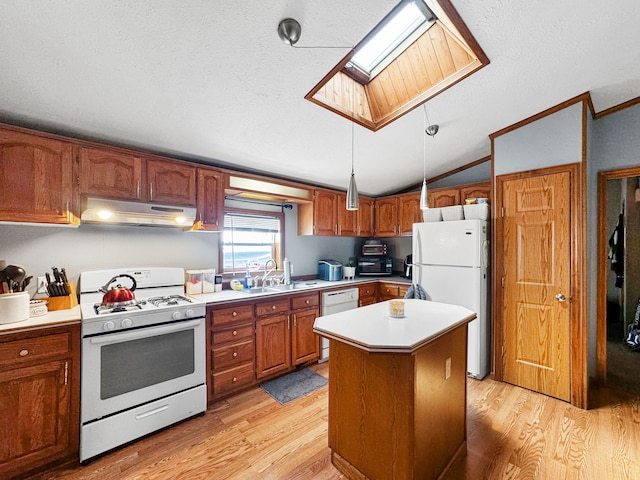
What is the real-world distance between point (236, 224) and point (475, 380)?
3085mm

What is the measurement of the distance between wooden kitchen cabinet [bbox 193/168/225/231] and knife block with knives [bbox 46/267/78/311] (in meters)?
1.03

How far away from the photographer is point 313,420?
7.48 feet

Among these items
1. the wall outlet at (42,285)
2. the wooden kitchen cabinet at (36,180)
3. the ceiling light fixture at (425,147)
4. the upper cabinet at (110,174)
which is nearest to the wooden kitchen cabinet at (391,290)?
the ceiling light fixture at (425,147)

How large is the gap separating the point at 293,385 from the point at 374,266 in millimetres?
2167

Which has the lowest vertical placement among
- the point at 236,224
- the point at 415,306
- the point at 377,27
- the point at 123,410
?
the point at 123,410

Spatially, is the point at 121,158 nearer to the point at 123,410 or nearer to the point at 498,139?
the point at 123,410

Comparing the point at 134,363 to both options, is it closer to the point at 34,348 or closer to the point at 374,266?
the point at 34,348

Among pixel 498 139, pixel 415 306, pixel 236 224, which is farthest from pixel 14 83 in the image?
pixel 498 139

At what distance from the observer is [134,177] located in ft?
7.67

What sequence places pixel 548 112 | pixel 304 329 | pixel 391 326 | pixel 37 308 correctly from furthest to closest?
pixel 304 329, pixel 548 112, pixel 37 308, pixel 391 326

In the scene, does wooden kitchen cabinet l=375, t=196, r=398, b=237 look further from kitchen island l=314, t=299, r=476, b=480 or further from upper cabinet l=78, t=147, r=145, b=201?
upper cabinet l=78, t=147, r=145, b=201

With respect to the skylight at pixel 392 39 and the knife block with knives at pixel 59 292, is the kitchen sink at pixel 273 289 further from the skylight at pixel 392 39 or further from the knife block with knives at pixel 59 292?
the skylight at pixel 392 39

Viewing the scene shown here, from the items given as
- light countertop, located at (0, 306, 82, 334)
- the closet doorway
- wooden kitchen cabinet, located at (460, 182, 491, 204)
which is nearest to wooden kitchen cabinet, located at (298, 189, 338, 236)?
wooden kitchen cabinet, located at (460, 182, 491, 204)

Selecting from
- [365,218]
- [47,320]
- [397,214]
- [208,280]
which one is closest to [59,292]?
[47,320]
